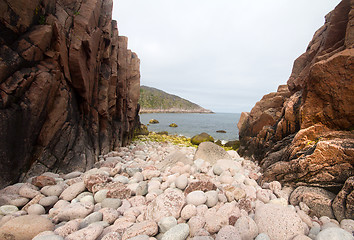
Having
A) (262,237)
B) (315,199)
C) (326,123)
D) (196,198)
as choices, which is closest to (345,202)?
(315,199)

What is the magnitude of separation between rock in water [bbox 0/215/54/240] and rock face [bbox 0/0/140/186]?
2402mm

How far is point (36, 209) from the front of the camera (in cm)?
408

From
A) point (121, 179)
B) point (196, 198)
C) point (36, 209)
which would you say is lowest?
point (36, 209)

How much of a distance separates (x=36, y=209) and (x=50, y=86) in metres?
4.06

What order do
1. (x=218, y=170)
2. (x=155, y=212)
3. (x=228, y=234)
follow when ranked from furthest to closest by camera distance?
(x=218, y=170) → (x=155, y=212) → (x=228, y=234)

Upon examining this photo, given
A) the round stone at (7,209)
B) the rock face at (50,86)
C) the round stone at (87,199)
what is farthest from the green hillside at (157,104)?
the round stone at (7,209)

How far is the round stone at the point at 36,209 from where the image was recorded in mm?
4027

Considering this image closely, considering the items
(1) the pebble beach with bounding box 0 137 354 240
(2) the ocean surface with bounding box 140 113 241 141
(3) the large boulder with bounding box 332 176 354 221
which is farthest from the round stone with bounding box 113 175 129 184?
(2) the ocean surface with bounding box 140 113 241 141

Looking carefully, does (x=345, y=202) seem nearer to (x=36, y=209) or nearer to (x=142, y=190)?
(x=142, y=190)

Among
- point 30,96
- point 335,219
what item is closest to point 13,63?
point 30,96

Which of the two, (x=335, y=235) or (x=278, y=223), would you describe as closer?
(x=335, y=235)

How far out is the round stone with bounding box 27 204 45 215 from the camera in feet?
13.2

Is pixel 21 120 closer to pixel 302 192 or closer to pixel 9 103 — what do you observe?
pixel 9 103

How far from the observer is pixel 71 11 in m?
7.29
